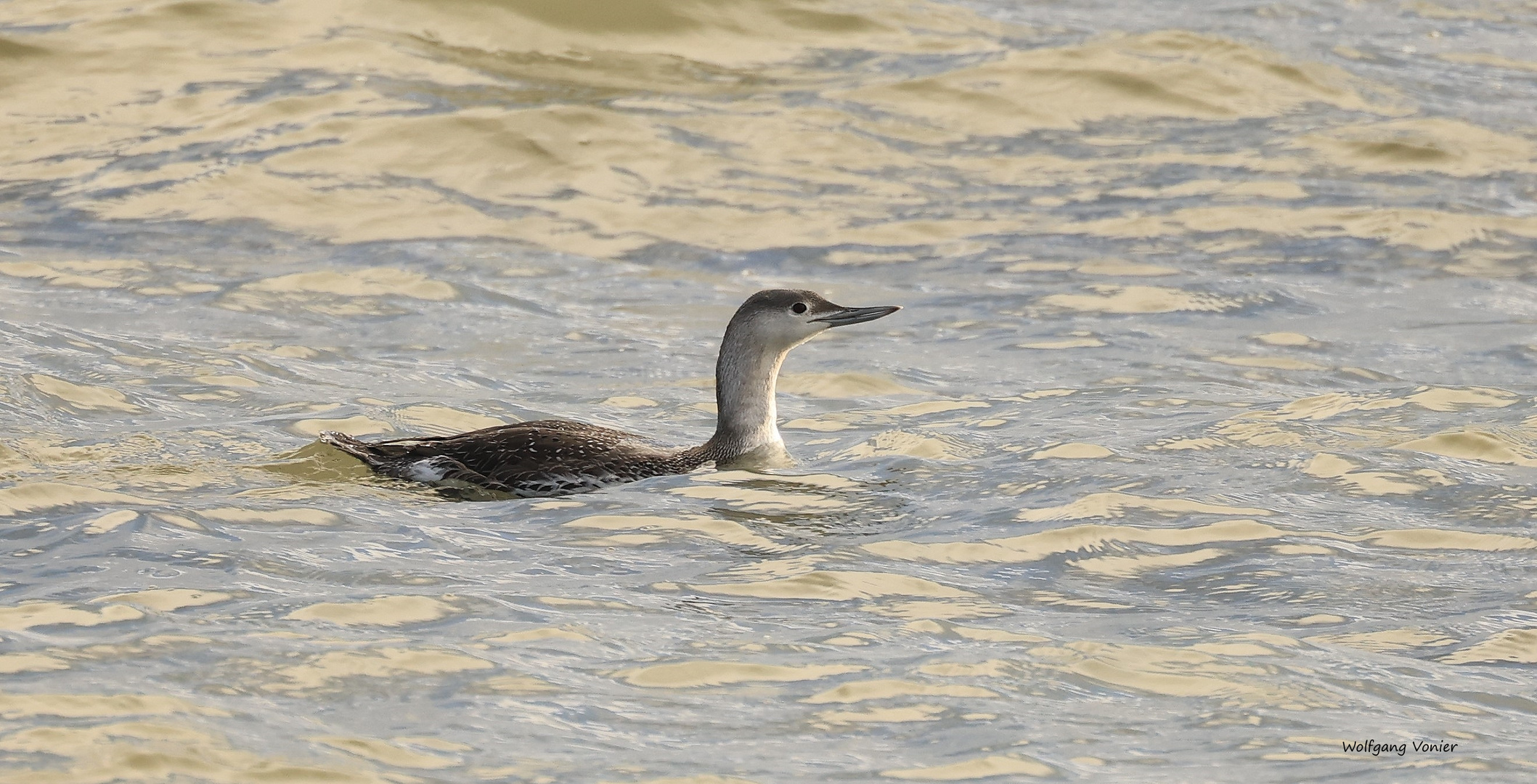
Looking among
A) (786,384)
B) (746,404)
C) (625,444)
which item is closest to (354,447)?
(625,444)

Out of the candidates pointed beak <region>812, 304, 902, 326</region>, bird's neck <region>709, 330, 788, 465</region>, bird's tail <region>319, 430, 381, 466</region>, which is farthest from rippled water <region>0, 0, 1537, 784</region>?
pointed beak <region>812, 304, 902, 326</region>

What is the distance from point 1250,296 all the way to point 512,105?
7.22m

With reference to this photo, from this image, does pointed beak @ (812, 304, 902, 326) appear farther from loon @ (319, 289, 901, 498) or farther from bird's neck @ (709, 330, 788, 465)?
bird's neck @ (709, 330, 788, 465)

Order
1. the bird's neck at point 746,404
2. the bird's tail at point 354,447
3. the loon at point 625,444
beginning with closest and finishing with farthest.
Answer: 1. the loon at point 625,444
2. the bird's tail at point 354,447
3. the bird's neck at point 746,404

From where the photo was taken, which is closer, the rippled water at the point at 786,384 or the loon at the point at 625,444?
the rippled water at the point at 786,384

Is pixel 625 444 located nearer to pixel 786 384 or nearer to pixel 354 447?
pixel 354 447

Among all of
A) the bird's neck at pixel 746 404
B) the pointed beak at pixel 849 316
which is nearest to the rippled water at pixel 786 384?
the bird's neck at pixel 746 404

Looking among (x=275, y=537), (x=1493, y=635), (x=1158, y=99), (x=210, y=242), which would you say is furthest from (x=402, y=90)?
(x=1493, y=635)

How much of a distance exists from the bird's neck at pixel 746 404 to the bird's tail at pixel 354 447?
1.70m

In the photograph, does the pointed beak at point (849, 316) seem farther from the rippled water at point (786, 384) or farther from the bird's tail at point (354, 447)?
the bird's tail at point (354, 447)

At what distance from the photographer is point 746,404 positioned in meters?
10.1

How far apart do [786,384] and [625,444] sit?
10.5ft

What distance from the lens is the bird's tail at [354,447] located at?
9.57 metres

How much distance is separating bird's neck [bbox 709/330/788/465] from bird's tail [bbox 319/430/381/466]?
170cm
